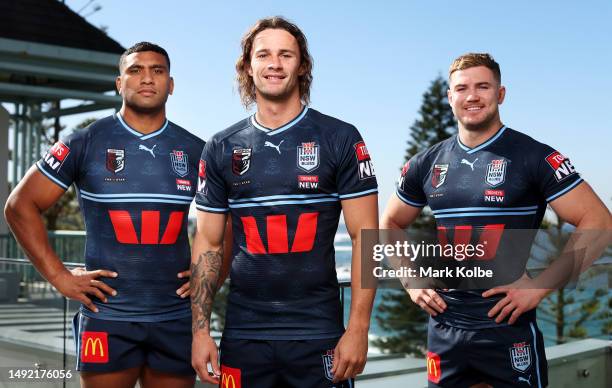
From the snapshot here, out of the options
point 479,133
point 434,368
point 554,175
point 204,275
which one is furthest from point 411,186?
point 204,275

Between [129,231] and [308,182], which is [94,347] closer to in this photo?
[129,231]

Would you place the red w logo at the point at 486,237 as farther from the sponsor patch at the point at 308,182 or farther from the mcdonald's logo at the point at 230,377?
the mcdonald's logo at the point at 230,377

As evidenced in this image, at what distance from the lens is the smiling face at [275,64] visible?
2.57 meters

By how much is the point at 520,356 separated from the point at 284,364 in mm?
950

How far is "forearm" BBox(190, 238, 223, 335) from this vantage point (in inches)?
105

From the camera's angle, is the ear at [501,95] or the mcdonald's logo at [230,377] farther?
the ear at [501,95]

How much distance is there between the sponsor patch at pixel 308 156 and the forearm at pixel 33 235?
4.21ft

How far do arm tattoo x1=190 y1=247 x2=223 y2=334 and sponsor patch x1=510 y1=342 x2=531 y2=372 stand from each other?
3.77 ft

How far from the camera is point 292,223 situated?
8.16ft

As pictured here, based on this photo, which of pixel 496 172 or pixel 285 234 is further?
pixel 496 172

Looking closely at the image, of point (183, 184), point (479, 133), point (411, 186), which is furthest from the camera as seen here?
point (411, 186)

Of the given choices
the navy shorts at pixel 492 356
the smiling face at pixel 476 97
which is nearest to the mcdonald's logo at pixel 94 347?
the navy shorts at pixel 492 356

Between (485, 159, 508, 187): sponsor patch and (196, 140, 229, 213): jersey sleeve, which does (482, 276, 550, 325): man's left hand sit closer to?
(485, 159, 508, 187): sponsor patch
